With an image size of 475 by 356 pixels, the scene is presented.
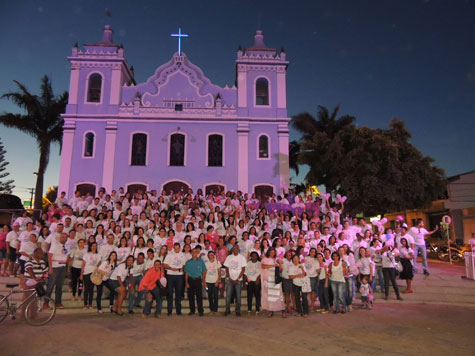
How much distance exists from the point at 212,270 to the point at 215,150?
41.5 feet

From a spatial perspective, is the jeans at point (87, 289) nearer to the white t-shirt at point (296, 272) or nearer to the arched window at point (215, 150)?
the white t-shirt at point (296, 272)

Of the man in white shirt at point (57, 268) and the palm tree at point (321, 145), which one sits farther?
the palm tree at point (321, 145)

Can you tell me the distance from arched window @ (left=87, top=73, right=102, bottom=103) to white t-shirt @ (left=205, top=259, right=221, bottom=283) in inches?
626

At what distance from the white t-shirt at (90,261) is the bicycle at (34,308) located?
107cm

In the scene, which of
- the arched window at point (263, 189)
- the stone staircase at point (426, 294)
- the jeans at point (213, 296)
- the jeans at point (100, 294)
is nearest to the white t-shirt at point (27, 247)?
the stone staircase at point (426, 294)

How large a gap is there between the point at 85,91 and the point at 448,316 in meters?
20.2

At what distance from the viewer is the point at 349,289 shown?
27.8 feet

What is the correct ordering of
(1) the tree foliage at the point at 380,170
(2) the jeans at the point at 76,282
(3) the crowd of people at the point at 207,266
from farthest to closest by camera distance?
(1) the tree foliage at the point at 380,170
(2) the jeans at the point at 76,282
(3) the crowd of people at the point at 207,266

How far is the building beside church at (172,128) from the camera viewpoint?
63.2 feet

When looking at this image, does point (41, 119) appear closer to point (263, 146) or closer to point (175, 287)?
point (263, 146)

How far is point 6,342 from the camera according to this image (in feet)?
18.8

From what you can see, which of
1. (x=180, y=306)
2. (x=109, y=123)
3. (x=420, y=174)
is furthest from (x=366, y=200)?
(x=109, y=123)

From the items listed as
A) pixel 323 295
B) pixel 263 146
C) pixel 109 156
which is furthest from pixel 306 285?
pixel 109 156

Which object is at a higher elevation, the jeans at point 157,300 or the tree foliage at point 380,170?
the tree foliage at point 380,170
